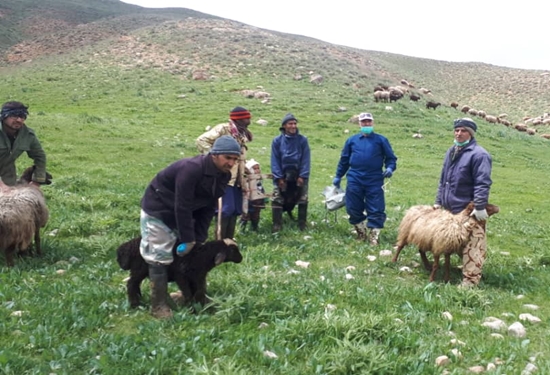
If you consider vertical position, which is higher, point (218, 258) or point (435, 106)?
point (435, 106)

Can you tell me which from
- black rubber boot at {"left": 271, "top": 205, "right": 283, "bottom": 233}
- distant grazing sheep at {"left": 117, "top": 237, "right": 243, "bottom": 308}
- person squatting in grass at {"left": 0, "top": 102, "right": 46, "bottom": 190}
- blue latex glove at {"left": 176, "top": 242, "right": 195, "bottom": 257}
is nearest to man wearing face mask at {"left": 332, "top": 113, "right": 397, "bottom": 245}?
black rubber boot at {"left": 271, "top": 205, "right": 283, "bottom": 233}

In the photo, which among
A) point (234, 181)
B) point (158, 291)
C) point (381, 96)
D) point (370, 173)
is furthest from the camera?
point (381, 96)

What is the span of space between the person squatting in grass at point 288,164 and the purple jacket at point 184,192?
4.62 m

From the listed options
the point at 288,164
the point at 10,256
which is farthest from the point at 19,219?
the point at 288,164

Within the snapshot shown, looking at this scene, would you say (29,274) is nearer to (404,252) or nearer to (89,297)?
(89,297)

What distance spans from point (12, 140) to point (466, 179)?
6.90 metres

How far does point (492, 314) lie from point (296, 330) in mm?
2705

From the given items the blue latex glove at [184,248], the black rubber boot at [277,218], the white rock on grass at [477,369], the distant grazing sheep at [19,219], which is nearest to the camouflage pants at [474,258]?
the white rock on grass at [477,369]

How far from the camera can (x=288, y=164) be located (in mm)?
10328

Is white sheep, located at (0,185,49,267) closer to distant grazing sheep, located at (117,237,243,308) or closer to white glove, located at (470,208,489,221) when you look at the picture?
distant grazing sheep, located at (117,237,243,308)

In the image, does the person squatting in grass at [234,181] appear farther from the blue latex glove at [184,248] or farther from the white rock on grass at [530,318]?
the white rock on grass at [530,318]

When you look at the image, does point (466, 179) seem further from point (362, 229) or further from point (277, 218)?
point (277, 218)

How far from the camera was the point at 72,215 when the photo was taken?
10.1m

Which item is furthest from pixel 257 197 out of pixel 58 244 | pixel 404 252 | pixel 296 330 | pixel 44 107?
pixel 44 107
